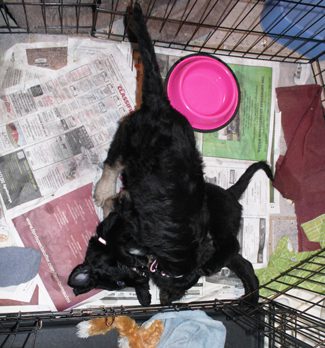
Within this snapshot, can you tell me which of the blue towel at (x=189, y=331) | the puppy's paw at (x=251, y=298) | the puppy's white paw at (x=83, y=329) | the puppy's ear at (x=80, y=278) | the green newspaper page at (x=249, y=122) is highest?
the green newspaper page at (x=249, y=122)

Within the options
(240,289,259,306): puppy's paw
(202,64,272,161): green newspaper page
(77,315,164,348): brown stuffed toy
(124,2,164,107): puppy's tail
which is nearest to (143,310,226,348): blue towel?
(77,315,164,348): brown stuffed toy

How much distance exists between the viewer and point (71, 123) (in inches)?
83.0

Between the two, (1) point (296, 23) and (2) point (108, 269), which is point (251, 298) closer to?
(2) point (108, 269)

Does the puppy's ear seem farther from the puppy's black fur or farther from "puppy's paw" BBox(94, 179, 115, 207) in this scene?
"puppy's paw" BBox(94, 179, 115, 207)

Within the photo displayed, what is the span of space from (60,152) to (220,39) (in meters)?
0.96

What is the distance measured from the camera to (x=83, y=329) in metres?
1.90

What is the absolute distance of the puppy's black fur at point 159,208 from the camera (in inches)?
65.5

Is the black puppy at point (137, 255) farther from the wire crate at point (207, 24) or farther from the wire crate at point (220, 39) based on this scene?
the wire crate at point (207, 24)

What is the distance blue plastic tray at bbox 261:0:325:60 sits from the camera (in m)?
2.17

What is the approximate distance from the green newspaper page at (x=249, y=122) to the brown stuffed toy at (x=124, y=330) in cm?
90

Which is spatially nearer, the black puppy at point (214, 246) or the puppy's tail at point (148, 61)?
the puppy's tail at point (148, 61)

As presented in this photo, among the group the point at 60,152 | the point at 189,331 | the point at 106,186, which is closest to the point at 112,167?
the point at 106,186

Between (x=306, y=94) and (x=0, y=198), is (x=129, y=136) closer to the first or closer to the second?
(x=0, y=198)

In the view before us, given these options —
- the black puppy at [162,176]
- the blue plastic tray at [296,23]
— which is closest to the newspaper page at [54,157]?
the black puppy at [162,176]
